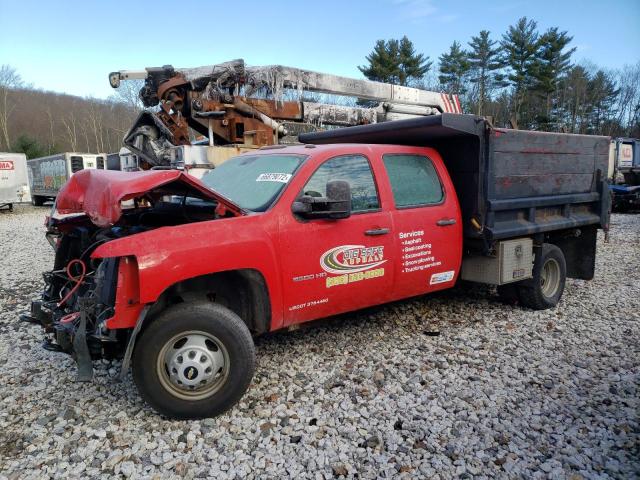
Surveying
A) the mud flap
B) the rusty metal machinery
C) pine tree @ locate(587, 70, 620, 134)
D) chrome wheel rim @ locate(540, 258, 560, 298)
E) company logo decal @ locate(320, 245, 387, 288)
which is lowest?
chrome wheel rim @ locate(540, 258, 560, 298)

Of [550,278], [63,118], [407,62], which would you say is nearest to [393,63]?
[407,62]

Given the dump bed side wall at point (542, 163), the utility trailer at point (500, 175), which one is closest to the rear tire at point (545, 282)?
the utility trailer at point (500, 175)

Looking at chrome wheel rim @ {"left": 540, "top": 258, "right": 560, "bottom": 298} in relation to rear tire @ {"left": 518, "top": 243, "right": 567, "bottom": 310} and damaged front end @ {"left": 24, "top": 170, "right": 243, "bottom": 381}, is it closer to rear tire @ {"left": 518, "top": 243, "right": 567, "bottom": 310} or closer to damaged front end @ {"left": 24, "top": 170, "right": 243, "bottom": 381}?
rear tire @ {"left": 518, "top": 243, "right": 567, "bottom": 310}

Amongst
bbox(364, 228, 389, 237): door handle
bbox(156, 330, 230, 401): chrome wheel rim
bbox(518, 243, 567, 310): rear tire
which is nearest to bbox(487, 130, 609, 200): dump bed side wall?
bbox(518, 243, 567, 310): rear tire

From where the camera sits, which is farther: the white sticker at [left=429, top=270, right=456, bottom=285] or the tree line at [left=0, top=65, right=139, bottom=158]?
the tree line at [left=0, top=65, right=139, bottom=158]

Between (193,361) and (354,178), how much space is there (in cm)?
216

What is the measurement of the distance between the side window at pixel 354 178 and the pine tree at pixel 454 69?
4373cm

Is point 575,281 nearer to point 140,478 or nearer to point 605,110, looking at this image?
point 140,478

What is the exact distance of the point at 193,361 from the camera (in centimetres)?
342

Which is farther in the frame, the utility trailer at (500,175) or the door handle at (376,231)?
the utility trailer at (500,175)

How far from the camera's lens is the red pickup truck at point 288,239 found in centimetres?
339

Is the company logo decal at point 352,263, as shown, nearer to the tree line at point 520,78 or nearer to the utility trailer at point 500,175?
the utility trailer at point 500,175

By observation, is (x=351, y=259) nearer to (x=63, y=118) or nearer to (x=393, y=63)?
(x=393, y=63)

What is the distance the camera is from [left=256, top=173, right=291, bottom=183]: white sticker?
164 inches
